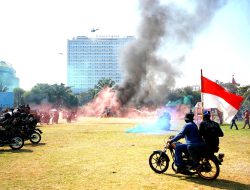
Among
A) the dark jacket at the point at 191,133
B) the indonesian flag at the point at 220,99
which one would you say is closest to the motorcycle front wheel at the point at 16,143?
the indonesian flag at the point at 220,99

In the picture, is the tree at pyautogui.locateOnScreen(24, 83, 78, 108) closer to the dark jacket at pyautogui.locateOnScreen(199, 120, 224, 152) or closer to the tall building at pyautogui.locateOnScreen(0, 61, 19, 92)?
the tall building at pyautogui.locateOnScreen(0, 61, 19, 92)

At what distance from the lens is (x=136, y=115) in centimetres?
6625

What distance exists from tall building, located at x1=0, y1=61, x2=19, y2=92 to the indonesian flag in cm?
15136

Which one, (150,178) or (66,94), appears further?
(66,94)

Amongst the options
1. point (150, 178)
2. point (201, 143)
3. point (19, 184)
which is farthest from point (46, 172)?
point (201, 143)

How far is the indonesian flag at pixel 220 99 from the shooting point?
40.4ft

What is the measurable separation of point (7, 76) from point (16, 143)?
149827mm

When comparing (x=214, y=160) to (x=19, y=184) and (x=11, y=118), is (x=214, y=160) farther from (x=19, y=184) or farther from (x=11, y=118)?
(x=11, y=118)

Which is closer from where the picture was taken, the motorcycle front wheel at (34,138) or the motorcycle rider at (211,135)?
the motorcycle rider at (211,135)

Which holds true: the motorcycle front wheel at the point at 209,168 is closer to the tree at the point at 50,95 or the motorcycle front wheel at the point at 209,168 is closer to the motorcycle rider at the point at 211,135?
the motorcycle rider at the point at 211,135

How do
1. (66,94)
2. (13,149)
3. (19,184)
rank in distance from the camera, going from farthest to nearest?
(66,94)
(13,149)
(19,184)

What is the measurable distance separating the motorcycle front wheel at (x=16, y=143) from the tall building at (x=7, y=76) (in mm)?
143708

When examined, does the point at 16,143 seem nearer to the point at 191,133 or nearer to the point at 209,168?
the point at 191,133

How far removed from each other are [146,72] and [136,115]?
9.19 metres
